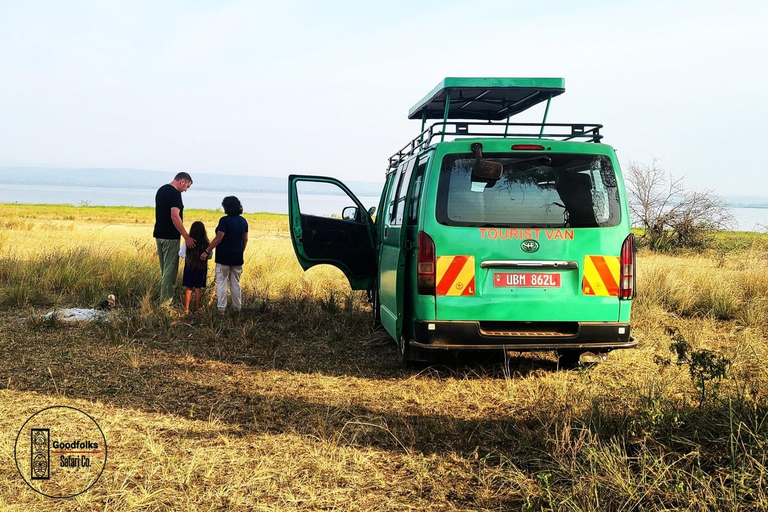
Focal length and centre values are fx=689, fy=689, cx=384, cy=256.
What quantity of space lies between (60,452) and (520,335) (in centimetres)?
347

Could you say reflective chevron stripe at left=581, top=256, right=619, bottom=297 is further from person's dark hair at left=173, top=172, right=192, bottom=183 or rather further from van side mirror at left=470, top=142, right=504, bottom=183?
person's dark hair at left=173, top=172, right=192, bottom=183

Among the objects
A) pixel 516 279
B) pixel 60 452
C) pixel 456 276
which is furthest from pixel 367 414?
pixel 60 452

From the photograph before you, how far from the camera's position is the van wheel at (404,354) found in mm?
6164

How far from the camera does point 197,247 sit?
9.05 meters

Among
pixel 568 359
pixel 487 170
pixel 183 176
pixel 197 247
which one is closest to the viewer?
pixel 487 170

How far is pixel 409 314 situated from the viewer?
238 inches

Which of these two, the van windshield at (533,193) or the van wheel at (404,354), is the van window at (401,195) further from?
the van wheel at (404,354)

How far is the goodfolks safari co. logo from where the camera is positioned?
147 inches

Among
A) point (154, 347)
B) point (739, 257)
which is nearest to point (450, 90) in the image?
point (154, 347)

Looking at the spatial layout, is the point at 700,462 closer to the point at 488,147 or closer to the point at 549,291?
the point at 549,291

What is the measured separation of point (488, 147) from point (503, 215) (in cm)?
59

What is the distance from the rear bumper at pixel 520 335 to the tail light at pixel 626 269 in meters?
0.27

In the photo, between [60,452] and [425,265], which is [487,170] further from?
[60,452]

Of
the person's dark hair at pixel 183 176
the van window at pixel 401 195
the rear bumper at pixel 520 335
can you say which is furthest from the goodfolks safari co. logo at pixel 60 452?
the person's dark hair at pixel 183 176
